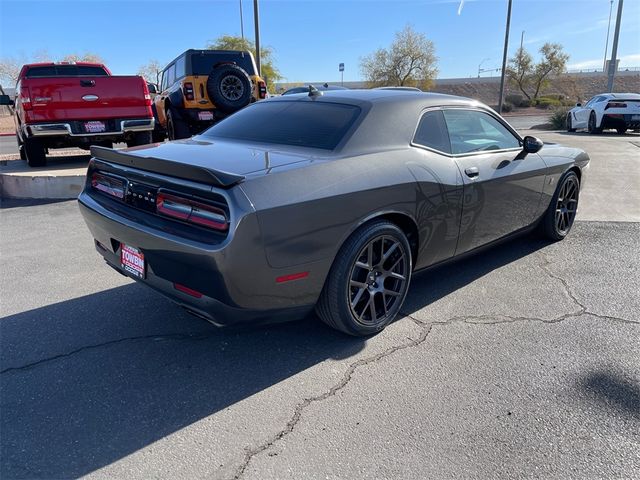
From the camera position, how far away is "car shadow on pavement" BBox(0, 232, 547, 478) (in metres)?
2.21

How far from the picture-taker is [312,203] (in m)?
2.58

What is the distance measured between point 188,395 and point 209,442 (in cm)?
41

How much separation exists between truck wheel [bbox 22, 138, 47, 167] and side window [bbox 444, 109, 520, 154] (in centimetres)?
719

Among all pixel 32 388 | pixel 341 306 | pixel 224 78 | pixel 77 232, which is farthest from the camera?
pixel 224 78

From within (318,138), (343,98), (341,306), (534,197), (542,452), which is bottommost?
(542,452)

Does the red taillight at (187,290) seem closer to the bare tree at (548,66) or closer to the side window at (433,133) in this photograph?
the side window at (433,133)

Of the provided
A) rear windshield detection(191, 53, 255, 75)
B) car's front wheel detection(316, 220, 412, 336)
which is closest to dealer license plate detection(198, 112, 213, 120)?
rear windshield detection(191, 53, 255, 75)

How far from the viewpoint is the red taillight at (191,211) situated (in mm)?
2396

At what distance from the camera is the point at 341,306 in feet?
9.39

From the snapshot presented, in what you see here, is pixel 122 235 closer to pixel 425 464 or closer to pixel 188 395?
pixel 188 395

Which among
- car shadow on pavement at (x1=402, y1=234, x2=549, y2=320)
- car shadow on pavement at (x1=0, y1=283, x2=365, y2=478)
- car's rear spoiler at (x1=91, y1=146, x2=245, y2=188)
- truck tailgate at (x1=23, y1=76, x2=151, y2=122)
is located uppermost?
truck tailgate at (x1=23, y1=76, x2=151, y2=122)

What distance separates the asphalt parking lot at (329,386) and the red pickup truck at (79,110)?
416 centimetres

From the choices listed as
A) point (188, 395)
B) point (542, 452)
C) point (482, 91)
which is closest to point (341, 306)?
point (188, 395)

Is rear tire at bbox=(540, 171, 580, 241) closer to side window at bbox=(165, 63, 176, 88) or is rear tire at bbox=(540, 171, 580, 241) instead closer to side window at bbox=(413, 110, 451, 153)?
side window at bbox=(413, 110, 451, 153)
